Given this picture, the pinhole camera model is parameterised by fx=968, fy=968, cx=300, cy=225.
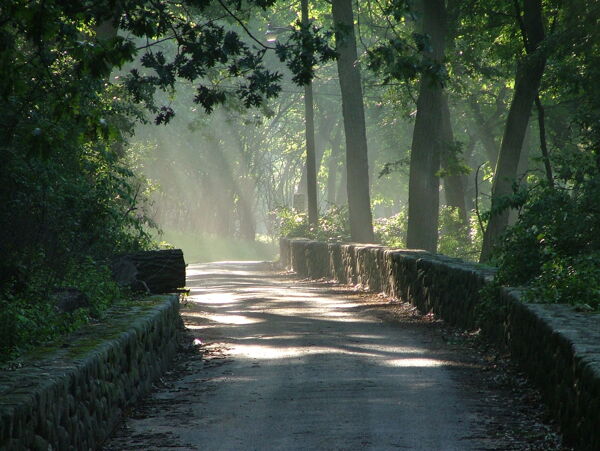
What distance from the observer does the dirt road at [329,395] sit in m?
7.36

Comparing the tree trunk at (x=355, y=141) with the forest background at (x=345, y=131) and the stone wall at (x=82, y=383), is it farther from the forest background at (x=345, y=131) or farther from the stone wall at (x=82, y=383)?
the stone wall at (x=82, y=383)

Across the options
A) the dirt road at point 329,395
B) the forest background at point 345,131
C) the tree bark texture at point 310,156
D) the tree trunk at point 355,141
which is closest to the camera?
the dirt road at point 329,395

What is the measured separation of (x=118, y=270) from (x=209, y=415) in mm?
6829

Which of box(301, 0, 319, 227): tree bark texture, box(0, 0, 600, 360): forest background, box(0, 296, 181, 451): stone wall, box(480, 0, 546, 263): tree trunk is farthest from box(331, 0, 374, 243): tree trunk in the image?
box(0, 296, 181, 451): stone wall

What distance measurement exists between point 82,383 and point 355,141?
76.1 feet

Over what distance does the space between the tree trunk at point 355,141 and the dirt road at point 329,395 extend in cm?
1418

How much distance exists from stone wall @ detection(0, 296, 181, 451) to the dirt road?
28cm

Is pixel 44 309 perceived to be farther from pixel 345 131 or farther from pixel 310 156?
pixel 310 156

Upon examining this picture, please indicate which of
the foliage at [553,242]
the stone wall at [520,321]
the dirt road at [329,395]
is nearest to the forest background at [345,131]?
the foliage at [553,242]

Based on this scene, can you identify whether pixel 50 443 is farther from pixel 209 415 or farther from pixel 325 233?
pixel 325 233

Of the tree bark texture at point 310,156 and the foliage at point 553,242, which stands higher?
the tree bark texture at point 310,156

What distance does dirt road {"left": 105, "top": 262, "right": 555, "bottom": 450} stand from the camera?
Answer: 7.36m

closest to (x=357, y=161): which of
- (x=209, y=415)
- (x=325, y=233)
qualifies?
(x=325, y=233)

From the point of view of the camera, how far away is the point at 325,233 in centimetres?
3734
